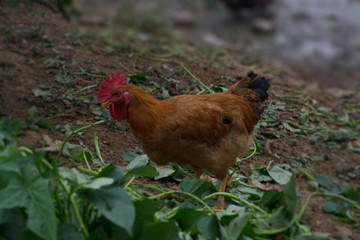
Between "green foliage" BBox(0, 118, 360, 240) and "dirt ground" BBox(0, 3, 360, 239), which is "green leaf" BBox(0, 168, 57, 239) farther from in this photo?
"dirt ground" BBox(0, 3, 360, 239)

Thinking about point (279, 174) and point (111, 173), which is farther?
point (279, 174)

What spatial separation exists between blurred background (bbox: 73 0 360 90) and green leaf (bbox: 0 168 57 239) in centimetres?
561

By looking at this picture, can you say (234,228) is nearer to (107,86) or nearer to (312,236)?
(312,236)

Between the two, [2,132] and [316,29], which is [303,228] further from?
[316,29]

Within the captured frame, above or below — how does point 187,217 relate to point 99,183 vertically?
below

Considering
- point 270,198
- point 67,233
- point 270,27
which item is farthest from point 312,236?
point 270,27

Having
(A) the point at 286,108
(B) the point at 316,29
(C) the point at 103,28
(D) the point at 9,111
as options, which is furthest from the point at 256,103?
(B) the point at 316,29

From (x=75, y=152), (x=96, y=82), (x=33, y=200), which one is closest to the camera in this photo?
(x=33, y=200)

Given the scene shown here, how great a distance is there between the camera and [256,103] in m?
3.79

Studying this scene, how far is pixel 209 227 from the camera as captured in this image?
2.57m

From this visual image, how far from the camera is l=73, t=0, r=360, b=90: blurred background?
8.65m

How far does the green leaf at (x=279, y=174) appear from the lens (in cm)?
353

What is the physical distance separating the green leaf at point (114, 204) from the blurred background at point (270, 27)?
210 inches

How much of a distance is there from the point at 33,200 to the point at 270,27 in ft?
31.5
